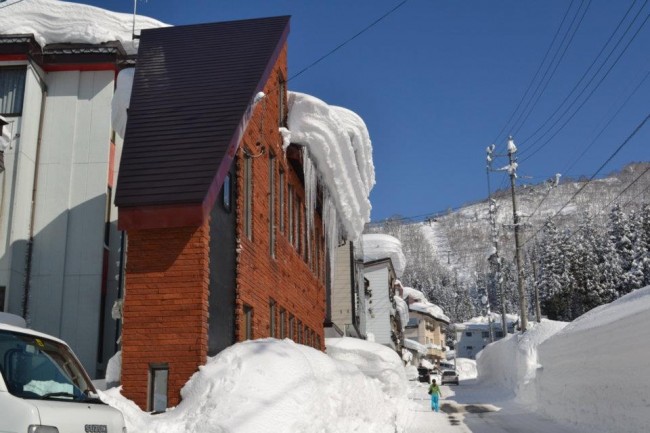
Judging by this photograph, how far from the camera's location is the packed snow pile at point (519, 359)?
31484 millimetres

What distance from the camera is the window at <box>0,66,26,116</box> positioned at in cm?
1777

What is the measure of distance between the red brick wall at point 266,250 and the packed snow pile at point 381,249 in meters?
28.3

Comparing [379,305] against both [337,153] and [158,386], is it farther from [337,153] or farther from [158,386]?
[158,386]

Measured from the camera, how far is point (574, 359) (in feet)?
61.8

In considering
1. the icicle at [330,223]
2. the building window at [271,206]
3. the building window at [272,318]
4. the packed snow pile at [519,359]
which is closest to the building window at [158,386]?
the building window at [272,318]

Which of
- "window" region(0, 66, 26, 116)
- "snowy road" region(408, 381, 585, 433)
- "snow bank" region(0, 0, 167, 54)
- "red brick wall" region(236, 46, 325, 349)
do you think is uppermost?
"snow bank" region(0, 0, 167, 54)

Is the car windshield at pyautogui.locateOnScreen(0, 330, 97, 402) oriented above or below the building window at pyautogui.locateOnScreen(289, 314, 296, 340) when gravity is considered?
below

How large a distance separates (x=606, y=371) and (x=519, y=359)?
1937cm

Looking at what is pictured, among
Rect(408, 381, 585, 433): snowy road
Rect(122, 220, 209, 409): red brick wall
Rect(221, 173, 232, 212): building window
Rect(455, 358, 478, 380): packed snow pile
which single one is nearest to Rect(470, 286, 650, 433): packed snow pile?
Rect(408, 381, 585, 433): snowy road

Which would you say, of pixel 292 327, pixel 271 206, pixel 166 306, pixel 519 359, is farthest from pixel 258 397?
pixel 519 359

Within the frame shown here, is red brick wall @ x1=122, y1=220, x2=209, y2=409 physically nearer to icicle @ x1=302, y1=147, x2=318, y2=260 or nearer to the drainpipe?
icicle @ x1=302, y1=147, x2=318, y2=260

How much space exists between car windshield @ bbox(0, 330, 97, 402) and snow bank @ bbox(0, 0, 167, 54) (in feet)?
46.7

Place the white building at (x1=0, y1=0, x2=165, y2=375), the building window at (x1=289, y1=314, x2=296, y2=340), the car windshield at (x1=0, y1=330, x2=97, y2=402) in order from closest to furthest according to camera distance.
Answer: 1. the car windshield at (x1=0, y1=330, x2=97, y2=402)
2. the building window at (x1=289, y1=314, x2=296, y2=340)
3. the white building at (x1=0, y1=0, x2=165, y2=375)

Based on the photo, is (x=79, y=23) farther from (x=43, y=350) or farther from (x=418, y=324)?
Answer: (x=418, y=324)
